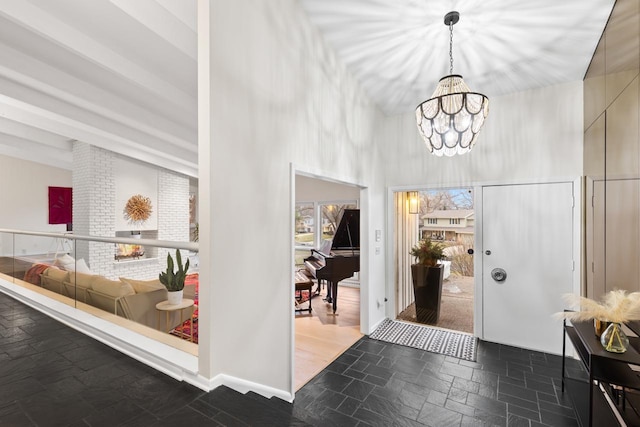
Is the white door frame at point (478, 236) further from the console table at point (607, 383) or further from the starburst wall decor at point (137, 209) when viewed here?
the starburst wall decor at point (137, 209)

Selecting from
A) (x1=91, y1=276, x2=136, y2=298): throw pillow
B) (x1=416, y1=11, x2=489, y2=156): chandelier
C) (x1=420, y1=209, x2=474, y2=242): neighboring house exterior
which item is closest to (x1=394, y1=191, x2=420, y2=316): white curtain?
(x1=420, y1=209, x2=474, y2=242): neighboring house exterior

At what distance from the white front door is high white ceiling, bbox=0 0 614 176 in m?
1.38

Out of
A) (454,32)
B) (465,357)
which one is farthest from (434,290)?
(454,32)

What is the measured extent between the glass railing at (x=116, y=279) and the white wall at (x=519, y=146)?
11.1ft

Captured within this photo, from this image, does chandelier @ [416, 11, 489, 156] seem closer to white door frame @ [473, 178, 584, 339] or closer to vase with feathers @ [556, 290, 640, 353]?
vase with feathers @ [556, 290, 640, 353]

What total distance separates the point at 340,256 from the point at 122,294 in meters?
3.03

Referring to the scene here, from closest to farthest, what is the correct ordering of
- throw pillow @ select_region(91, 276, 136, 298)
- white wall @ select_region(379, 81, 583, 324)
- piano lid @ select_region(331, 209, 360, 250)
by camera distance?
throw pillow @ select_region(91, 276, 136, 298)
white wall @ select_region(379, 81, 583, 324)
piano lid @ select_region(331, 209, 360, 250)

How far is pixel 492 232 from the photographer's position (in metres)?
3.69

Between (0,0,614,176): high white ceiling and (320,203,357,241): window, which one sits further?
(320,203,357,241): window

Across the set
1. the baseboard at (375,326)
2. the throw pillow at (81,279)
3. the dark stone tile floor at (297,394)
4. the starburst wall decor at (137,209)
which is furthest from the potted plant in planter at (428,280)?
the starburst wall decor at (137,209)

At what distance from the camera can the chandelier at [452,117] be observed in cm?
200

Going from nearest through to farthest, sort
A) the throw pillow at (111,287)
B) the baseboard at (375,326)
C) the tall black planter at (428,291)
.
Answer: the throw pillow at (111,287) → the baseboard at (375,326) → the tall black planter at (428,291)

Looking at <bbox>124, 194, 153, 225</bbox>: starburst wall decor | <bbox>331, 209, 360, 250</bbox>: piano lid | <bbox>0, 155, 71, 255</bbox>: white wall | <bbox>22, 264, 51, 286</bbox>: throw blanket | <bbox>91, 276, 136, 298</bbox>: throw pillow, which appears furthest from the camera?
<bbox>0, 155, 71, 255</bbox>: white wall

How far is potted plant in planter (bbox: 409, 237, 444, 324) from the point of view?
437 centimetres
